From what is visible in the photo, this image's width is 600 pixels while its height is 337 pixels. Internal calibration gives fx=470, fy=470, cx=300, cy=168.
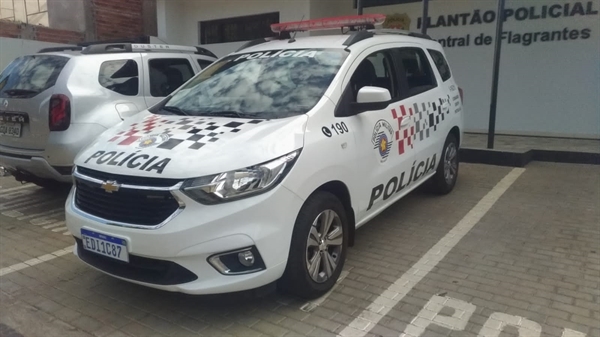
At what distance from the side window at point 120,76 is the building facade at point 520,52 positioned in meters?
5.48

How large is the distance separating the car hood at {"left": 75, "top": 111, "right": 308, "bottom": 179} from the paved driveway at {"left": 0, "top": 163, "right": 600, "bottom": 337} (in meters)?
0.86

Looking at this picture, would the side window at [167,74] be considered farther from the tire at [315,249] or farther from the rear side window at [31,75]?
the tire at [315,249]

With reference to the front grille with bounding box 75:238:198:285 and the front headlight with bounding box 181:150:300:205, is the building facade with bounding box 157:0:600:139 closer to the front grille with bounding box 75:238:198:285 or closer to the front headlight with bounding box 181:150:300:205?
the front headlight with bounding box 181:150:300:205

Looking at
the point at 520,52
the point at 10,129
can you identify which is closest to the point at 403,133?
the point at 10,129

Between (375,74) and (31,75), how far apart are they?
3.80 meters

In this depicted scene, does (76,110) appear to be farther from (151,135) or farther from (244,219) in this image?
(244,219)

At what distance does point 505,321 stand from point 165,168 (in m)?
2.40

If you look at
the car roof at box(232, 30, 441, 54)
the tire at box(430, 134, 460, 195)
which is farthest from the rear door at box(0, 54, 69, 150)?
the tire at box(430, 134, 460, 195)

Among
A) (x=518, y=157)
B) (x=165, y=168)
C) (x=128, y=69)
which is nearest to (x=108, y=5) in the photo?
(x=128, y=69)

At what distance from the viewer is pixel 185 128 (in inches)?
132

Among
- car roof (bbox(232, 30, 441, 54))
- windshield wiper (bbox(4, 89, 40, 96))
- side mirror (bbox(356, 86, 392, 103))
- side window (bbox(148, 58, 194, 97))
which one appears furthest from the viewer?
side window (bbox(148, 58, 194, 97))

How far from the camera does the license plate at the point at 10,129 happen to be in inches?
200

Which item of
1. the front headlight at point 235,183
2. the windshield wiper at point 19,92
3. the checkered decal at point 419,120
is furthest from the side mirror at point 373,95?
the windshield wiper at point 19,92

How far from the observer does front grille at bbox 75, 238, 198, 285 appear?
113 inches
